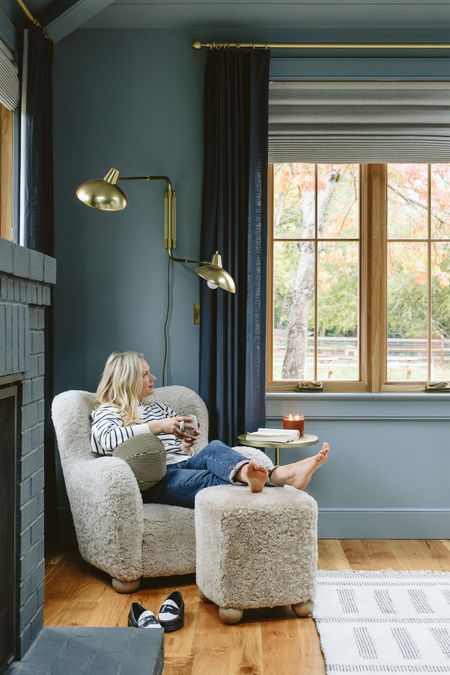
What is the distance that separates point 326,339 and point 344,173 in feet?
3.01

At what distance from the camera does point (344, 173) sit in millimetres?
3953

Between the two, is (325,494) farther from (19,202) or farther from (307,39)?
(307,39)

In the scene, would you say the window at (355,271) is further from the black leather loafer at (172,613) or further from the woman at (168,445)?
the black leather loafer at (172,613)

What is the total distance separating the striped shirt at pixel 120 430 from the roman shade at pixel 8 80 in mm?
1440

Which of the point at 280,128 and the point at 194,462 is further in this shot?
the point at 280,128

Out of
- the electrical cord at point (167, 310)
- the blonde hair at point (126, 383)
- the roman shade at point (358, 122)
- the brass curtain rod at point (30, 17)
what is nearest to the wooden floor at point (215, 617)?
the blonde hair at point (126, 383)

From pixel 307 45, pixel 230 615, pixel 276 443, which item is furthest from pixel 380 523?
pixel 307 45

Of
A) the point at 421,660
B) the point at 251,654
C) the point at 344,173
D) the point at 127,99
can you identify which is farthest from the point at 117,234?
the point at 421,660

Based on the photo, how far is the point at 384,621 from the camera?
261cm

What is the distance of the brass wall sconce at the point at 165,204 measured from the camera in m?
3.11

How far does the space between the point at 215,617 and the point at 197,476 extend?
0.62 m

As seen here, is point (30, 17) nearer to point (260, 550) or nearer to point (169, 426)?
point (169, 426)

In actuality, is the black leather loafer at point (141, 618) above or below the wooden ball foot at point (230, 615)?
above

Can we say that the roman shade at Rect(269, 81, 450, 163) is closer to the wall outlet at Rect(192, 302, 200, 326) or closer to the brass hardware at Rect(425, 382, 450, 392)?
the wall outlet at Rect(192, 302, 200, 326)
